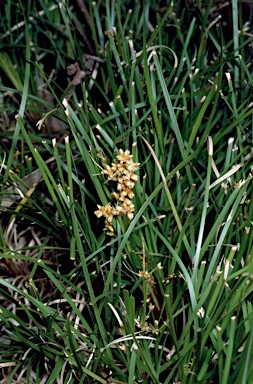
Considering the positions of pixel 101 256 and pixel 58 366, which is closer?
pixel 58 366

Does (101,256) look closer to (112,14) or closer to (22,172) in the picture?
(22,172)

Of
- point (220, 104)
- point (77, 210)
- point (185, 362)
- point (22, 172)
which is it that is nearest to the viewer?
point (185, 362)

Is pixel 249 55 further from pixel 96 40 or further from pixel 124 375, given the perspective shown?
pixel 124 375

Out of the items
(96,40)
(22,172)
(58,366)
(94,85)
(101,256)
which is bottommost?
(58,366)

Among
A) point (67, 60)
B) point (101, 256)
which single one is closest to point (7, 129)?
point (67, 60)

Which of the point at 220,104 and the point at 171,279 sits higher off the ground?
the point at 220,104

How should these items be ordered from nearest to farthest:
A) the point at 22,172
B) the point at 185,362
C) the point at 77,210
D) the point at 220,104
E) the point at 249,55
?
the point at 185,362
the point at 77,210
the point at 22,172
the point at 220,104
the point at 249,55
